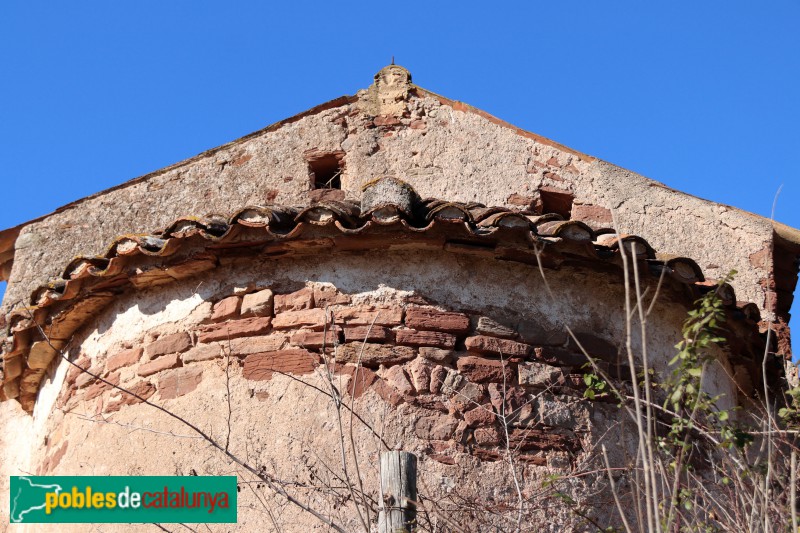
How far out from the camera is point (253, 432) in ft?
18.1

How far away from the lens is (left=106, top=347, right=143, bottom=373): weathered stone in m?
6.14

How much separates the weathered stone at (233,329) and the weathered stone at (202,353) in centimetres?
4

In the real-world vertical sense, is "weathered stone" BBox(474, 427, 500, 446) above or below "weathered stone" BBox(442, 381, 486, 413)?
below

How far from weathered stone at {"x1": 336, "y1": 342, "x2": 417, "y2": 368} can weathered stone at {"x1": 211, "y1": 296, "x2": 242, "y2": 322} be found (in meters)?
0.66

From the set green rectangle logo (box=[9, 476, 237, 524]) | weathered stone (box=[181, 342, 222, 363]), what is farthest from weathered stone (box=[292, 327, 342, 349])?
green rectangle logo (box=[9, 476, 237, 524])

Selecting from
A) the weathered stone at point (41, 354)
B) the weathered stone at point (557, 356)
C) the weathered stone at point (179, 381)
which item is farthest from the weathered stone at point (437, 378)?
the weathered stone at point (41, 354)

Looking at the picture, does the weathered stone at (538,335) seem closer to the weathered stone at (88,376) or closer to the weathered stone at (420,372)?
the weathered stone at (420,372)

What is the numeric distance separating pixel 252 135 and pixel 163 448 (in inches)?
117

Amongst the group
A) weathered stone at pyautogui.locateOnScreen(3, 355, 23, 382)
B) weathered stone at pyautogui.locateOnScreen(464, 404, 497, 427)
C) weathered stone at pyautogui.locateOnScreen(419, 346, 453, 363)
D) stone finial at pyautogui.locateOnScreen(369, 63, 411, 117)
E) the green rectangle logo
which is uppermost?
stone finial at pyautogui.locateOnScreen(369, 63, 411, 117)

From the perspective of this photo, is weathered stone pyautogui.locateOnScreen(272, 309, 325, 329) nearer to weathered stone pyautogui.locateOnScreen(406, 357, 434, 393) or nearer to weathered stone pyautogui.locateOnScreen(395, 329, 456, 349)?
weathered stone pyautogui.locateOnScreen(395, 329, 456, 349)

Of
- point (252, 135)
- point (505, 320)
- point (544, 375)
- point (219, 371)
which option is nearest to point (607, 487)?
point (544, 375)

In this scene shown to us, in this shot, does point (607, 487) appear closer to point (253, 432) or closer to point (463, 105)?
point (253, 432)

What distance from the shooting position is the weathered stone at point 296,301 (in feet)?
19.1

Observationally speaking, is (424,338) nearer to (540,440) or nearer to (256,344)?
(540,440)
